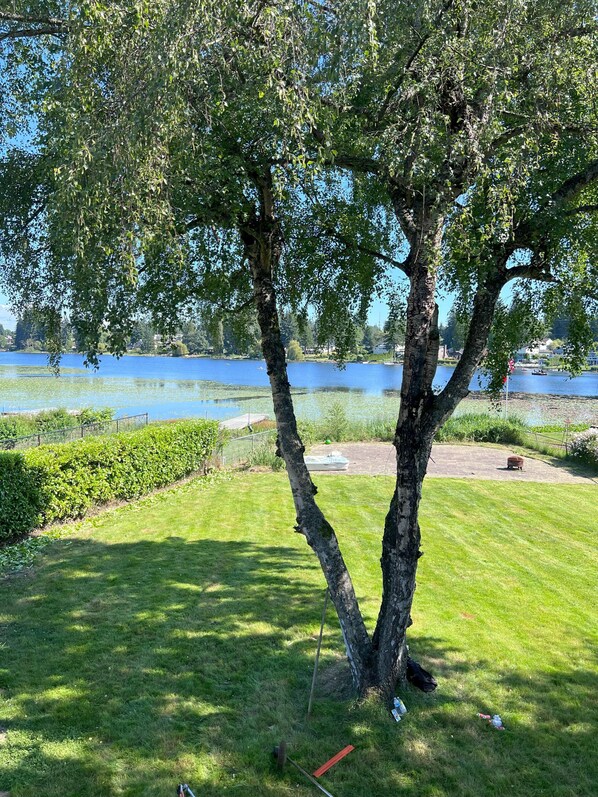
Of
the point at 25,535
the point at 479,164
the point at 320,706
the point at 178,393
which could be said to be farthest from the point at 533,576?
the point at 178,393

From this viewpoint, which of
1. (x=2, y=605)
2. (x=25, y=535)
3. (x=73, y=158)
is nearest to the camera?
(x=73, y=158)

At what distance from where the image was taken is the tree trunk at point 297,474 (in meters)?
5.25

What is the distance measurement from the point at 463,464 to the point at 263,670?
1508cm

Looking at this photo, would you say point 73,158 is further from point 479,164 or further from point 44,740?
point 44,740

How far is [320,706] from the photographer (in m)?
5.23

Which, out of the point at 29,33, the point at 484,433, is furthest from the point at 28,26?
the point at 484,433

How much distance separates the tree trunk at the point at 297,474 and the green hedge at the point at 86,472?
6.61m

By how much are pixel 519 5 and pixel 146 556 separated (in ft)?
28.0

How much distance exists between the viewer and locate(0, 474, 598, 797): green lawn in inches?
171

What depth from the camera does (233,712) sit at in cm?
512

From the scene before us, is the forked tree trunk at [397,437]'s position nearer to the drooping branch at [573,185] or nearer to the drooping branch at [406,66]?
the drooping branch at [573,185]

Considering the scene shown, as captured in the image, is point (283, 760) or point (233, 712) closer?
point (283, 760)

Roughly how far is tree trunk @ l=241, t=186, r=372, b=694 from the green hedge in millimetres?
6611

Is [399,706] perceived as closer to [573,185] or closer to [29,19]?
[573,185]
